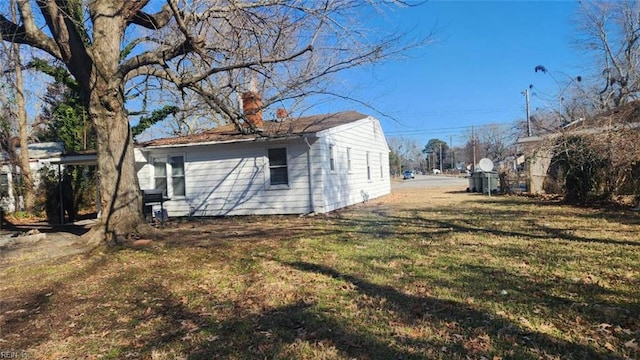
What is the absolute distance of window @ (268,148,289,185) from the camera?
13773 mm

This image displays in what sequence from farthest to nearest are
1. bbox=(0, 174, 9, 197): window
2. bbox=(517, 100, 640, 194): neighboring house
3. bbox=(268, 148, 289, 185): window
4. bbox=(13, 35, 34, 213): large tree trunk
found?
bbox=(0, 174, 9, 197): window → bbox=(13, 35, 34, 213): large tree trunk → bbox=(268, 148, 289, 185): window → bbox=(517, 100, 640, 194): neighboring house

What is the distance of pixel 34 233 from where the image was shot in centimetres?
1038

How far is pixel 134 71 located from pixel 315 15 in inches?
154

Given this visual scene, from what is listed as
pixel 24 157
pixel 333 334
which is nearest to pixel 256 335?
pixel 333 334

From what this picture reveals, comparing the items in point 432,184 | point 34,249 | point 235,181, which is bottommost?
point 34,249

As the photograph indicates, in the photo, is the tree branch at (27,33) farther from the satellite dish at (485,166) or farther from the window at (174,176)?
the satellite dish at (485,166)

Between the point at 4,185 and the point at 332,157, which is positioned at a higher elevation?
the point at 332,157

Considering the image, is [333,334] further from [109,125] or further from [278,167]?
[278,167]

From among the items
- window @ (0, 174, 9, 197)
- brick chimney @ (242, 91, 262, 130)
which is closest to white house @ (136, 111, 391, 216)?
brick chimney @ (242, 91, 262, 130)

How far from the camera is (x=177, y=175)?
1495 centimetres

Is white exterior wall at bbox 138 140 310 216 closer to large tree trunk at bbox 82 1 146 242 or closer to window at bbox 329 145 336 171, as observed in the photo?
window at bbox 329 145 336 171

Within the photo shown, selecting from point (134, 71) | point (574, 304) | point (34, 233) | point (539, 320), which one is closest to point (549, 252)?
point (574, 304)

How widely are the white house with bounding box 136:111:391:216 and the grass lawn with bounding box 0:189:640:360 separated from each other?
5391 millimetres

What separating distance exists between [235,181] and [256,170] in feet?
2.84
